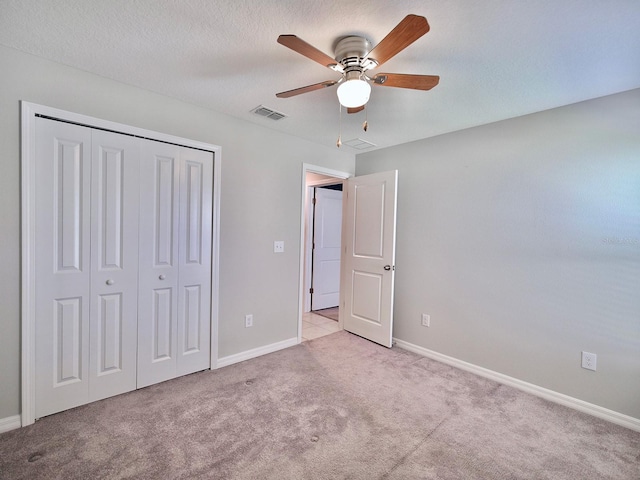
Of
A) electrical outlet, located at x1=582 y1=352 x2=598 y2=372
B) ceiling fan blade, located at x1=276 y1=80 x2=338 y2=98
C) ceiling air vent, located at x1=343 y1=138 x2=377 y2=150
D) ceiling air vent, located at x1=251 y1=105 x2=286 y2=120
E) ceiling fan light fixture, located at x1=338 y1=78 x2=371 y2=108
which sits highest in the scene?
ceiling air vent, located at x1=251 y1=105 x2=286 y2=120

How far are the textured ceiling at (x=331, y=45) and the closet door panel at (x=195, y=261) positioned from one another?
59 cm

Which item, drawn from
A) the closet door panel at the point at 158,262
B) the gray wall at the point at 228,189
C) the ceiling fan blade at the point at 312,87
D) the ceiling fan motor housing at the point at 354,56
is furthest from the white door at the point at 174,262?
the ceiling fan motor housing at the point at 354,56

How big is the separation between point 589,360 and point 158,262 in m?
3.38

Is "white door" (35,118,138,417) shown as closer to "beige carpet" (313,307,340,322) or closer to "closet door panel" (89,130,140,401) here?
"closet door panel" (89,130,140,401)

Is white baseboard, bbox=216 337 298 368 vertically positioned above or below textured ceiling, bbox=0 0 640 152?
below

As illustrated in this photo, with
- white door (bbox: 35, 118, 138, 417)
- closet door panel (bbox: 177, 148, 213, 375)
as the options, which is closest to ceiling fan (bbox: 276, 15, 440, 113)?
closet door panel (bbox: 177, 148, 213, 375)

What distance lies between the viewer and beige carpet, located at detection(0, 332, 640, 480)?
1.59m

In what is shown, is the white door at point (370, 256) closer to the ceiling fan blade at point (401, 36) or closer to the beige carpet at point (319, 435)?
the beige carpet at point (319, 435)

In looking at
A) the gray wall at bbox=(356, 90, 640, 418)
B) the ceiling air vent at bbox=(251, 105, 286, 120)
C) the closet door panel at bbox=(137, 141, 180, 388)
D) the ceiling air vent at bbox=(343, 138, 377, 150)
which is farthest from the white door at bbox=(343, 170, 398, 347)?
the closet door panel at bbox=(137, 141, 180, 388)

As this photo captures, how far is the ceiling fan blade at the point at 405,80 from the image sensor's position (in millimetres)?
1574

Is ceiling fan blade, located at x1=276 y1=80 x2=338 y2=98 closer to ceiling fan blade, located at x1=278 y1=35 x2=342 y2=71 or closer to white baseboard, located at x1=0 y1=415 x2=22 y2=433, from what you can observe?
ceiling fan blade, located at x1=278 y1=35 x2=342 y2=71

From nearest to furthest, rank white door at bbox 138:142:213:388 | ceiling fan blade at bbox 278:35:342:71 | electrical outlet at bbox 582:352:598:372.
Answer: ceiling fan blade at bbox 278:35:342:71, electrical outlet at bbox 582:352:598:372, white door at bbox 138:142:213:388

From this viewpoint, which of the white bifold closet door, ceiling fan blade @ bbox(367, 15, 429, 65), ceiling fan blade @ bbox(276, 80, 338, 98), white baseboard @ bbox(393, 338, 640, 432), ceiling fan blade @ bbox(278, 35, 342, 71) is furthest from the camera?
white baseboard @ bbox(393, 338, 640, 432)

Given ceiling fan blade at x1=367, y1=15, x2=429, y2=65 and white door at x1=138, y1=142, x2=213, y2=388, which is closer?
ceiling fan blade at x1=367, y1=15, x2=429, y2=65
